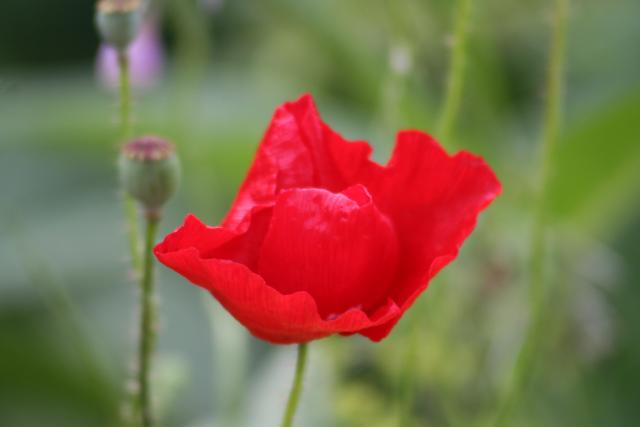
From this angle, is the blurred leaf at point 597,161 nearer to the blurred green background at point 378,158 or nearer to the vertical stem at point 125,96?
the blurred green background at point 378,158

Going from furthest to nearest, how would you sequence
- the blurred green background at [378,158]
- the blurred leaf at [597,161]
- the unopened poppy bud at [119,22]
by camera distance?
the blurred leaf at [597,161] → the blurred green background at [378,158] → the unopened poppy bud at [119,22]

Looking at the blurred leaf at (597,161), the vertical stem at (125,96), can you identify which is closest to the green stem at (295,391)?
the vertical stem at (125,96)

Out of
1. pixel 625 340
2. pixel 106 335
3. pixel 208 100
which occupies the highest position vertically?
pixel 208 100

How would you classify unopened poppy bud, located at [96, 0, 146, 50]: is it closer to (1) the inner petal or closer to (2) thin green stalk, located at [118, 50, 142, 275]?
(2) thin green stalk, located at [118, 50, 142, 275]

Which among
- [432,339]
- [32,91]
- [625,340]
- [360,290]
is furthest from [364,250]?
[32,91]

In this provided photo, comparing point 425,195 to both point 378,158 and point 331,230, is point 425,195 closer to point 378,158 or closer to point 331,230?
point 331,230

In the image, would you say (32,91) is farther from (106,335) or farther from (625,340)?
(625,340)

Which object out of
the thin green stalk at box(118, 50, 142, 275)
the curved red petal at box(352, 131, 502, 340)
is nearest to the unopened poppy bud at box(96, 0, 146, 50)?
the thin green stalk at box(118, 50, 142, 275)
